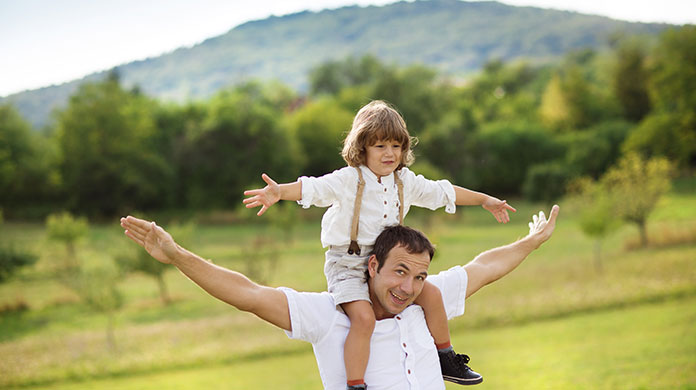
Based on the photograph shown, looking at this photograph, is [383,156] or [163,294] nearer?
[383,156]

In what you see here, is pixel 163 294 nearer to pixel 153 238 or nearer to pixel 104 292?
pixel 104 292

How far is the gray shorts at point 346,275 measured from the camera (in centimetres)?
280

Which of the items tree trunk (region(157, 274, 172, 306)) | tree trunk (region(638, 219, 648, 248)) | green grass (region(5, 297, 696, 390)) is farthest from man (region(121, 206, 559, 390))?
tree trunk (region(638, 219, 648, 248))

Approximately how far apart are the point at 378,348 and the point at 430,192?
82 centimetres

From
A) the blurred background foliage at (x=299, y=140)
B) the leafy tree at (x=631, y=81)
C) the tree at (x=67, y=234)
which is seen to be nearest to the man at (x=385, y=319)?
the tree at (x=67, y=234)

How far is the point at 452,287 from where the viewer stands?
10.1ft

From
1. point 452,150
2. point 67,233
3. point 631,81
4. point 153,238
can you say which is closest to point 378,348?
point 153,238

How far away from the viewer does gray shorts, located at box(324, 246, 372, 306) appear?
280 cm

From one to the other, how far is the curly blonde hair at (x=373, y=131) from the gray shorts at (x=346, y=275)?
0.41 meters

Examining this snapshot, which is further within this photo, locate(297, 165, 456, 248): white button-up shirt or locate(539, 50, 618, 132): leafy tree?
locate(539, 50, 618, 132): leafy tree

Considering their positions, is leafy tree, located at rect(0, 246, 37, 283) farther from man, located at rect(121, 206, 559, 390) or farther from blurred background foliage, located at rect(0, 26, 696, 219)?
man, located at rect(121, 206, 559, 390)

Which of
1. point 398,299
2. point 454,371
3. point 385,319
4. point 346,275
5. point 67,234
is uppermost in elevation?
point 346,275

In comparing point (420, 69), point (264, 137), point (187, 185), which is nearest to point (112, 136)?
point (187, 185)

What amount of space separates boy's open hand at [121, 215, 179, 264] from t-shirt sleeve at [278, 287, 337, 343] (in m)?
0.53
